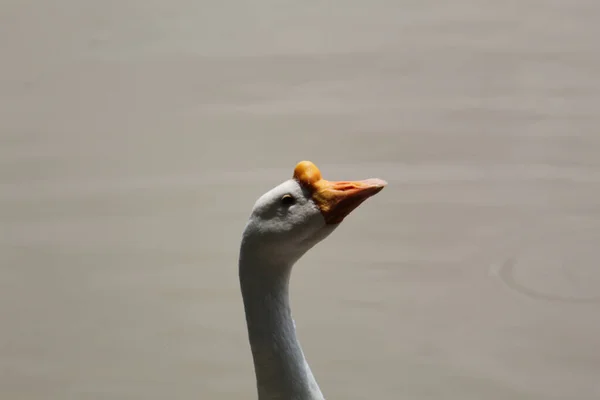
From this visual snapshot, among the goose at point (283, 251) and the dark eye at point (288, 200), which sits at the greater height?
the dark eye at point (288, 200)

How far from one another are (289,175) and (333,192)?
632mm

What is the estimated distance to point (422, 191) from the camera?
1.44m

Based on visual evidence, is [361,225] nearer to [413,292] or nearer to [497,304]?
[413,292]

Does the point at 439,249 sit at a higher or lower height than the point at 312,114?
lower

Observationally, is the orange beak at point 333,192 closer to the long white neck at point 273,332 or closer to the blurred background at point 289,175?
the long white neck at point 273,332

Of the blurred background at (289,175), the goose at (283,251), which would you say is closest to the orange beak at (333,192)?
the goose at (283,251)

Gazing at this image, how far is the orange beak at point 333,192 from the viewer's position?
0.81m

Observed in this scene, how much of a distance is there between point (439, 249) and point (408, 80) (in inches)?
11.2

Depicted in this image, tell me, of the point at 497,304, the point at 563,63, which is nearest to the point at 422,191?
the point at 497,304

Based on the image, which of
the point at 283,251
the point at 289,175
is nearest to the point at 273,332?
the point at 283,251

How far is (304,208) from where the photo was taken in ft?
2.66

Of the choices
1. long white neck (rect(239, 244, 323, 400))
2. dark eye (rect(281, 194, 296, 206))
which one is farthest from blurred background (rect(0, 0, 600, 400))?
dark eye (rect(281, 194, 296, 206))

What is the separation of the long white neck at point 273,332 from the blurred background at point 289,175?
50 cm

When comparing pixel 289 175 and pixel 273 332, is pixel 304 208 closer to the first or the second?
pixel 273 332
